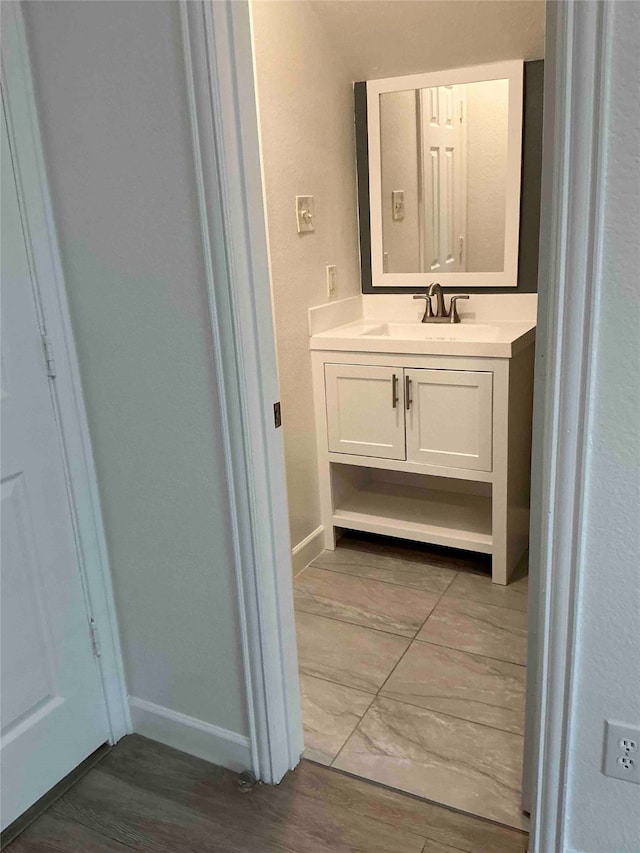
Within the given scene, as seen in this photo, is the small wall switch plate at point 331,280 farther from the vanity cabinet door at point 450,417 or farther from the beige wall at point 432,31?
the beige wall at point 432,31

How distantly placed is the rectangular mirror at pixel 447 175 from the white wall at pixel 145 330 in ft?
5.25

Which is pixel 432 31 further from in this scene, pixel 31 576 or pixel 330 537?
pixel 31 576

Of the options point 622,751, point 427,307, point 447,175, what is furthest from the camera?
point 427,307

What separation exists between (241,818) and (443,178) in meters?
2.30

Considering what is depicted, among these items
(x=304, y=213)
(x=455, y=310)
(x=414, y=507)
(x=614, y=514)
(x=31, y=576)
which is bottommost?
(x=414, y=507)

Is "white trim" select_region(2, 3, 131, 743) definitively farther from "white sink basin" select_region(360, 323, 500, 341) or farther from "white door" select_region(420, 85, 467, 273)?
"white door" select_region(420, 85, 467, 273)

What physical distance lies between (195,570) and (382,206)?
5.98 feet

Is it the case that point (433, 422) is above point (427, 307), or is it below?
below

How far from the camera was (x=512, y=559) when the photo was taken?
2.60 meters

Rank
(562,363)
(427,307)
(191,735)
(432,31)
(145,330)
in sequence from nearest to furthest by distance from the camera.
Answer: (562,363)
(145,330)
(191,735)
(432,31)
(427,307)

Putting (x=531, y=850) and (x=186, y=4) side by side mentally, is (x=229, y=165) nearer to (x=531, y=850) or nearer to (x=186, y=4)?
(x=186, y=4)

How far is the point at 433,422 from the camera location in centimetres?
253

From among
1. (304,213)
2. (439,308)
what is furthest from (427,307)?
(304,213)

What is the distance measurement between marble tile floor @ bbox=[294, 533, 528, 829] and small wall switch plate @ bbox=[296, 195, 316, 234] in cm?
128
